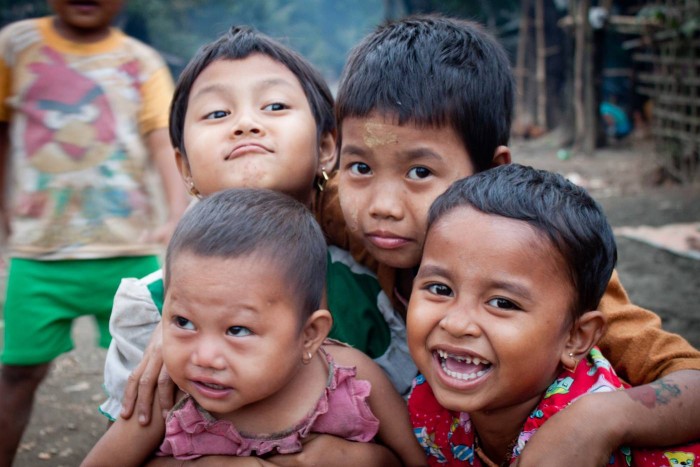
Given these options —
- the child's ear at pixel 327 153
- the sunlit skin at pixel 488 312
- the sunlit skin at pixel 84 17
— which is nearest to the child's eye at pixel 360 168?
the child's ear at pixel 327 153

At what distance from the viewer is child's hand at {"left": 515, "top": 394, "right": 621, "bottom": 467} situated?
5.42 ft

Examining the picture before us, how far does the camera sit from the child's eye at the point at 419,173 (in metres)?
2.00

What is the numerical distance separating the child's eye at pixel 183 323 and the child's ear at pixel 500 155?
101 centimetres

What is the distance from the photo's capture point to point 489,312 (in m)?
1.66

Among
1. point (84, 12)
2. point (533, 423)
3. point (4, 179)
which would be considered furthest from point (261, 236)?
point (4, 179)

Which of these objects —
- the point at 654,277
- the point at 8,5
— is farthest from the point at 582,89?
the point at 8,5

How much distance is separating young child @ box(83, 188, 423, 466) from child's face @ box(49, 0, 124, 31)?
4.97 ft

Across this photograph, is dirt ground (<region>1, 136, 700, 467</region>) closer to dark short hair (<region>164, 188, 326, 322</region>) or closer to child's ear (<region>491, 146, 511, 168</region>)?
dark short hair (<region>164, 188, 326, 322</region>)

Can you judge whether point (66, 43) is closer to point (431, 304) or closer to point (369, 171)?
point (369, 171)

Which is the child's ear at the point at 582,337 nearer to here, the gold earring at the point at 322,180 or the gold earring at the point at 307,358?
the gold earring at the point at 307,358

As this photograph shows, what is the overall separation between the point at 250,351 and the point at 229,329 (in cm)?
7

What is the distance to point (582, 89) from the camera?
1220cm

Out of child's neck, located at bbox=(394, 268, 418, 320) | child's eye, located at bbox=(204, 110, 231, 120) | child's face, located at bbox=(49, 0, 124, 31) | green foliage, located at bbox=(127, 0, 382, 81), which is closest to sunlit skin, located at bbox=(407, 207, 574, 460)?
child's neck, located at bbox=(394, 268, 418, 320)

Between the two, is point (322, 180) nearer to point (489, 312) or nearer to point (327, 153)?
point (327, 153)
